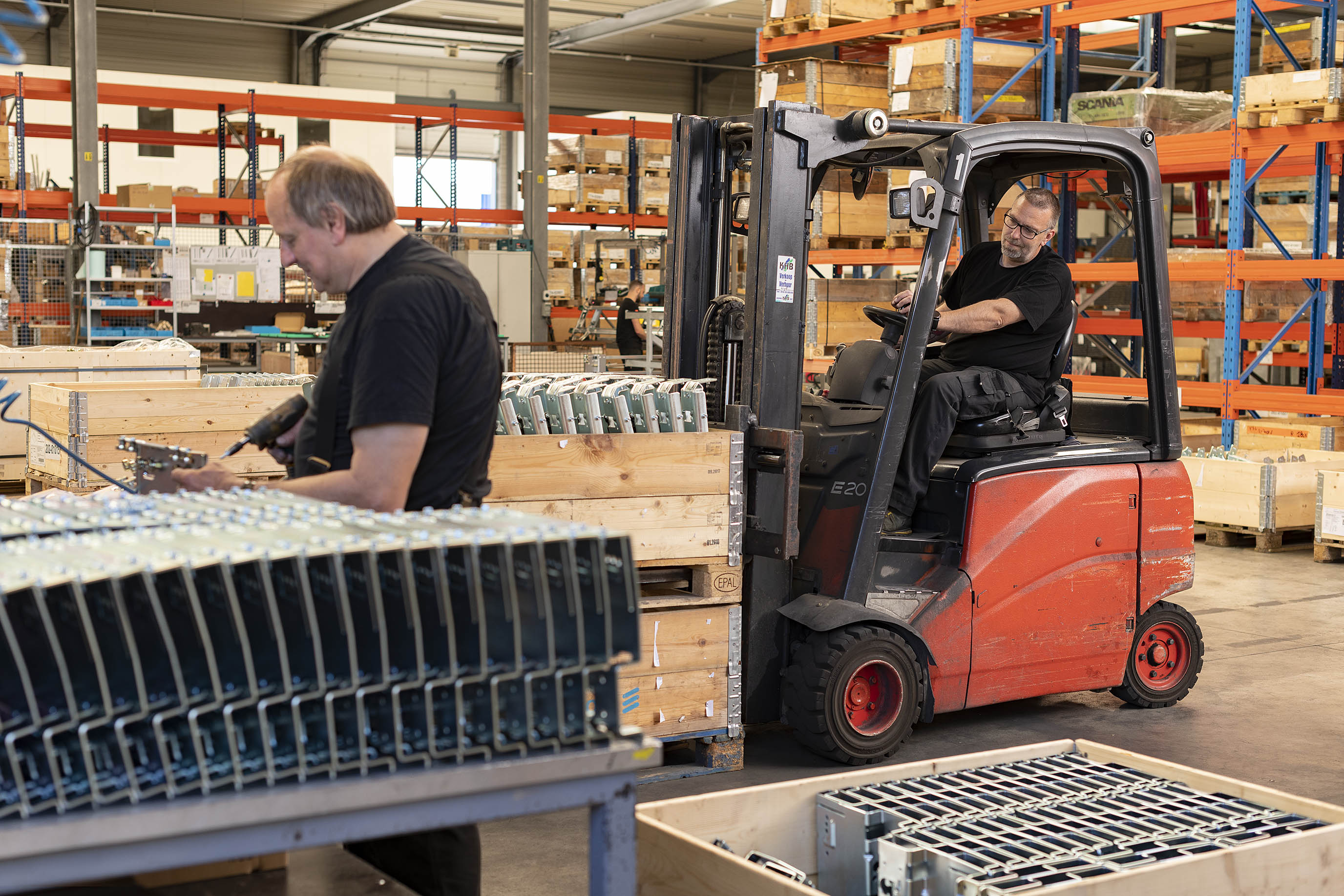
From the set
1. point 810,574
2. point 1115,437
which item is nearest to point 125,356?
point 810,574

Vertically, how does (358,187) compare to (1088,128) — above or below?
below

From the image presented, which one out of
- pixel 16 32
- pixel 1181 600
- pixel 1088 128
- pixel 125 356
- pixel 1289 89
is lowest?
pixel 1181 600

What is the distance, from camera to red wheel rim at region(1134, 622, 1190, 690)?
6121 millimetres

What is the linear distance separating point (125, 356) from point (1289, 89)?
28.4ft

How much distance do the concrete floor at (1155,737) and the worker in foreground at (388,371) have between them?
439 millimetres

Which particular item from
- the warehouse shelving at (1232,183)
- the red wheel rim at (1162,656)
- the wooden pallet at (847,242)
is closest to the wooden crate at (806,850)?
the red wheel rim at (1162,656)

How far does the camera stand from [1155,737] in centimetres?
571

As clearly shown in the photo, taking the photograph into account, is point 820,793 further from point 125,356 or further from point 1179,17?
point 1179,17

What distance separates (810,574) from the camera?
5.38 metres

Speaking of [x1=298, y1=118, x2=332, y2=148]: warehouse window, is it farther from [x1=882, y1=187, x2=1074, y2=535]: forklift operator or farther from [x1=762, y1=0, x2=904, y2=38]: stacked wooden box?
[x1=882, y1=187, x2=1074, y2=535]: forklift operator

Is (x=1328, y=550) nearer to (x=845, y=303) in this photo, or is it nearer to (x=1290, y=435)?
(x=1290, y=435)

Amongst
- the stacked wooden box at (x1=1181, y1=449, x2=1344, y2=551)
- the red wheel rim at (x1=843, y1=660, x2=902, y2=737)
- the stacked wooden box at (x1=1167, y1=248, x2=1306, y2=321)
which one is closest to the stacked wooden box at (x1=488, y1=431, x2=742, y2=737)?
the red wheel rim at (x1=843, y1=660, x2=902, y2=737)

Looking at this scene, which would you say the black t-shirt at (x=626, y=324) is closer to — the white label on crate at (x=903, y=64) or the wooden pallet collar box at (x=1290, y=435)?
the white label on crate at (x=903, y=64)

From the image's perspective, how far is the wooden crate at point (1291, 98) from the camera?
10352 millimetres
